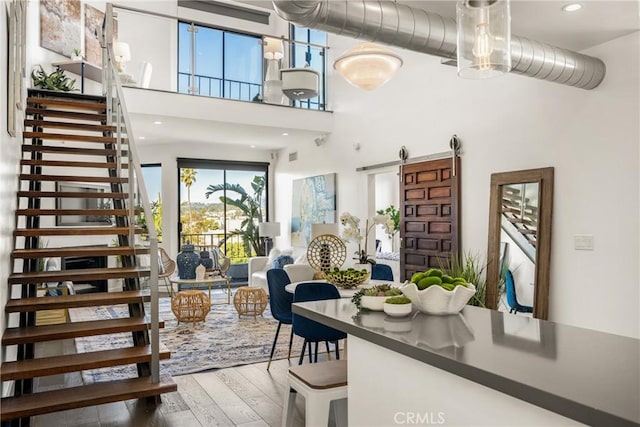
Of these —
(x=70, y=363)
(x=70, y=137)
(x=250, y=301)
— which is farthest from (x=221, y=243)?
(x=70, y=363)

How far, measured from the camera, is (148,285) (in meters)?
3.42

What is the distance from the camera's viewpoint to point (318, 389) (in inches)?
81.2

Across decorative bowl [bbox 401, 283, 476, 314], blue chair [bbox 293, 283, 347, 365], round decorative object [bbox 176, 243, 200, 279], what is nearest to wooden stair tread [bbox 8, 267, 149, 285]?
blue chair [bbox 293, 283, 347, 365]

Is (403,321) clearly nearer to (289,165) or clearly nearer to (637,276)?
(637,276)

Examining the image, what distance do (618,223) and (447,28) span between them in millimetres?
2127

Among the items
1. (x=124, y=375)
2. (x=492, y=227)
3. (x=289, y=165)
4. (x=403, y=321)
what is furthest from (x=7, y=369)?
(x=289, y=165)

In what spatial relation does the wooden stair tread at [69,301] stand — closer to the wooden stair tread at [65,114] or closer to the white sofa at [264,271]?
the wooden stair tread at [65,114]

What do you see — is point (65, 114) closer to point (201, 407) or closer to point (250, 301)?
point (250, 301)

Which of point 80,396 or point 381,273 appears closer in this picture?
point 80,396

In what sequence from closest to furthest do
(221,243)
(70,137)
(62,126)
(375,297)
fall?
(375,297) → (70,137) → (62,126) → (221,243)

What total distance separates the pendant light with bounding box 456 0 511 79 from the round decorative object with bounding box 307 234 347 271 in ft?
8.45

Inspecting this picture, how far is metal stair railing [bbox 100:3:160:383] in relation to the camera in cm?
334

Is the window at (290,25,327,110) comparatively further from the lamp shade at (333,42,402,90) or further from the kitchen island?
the kitchen island

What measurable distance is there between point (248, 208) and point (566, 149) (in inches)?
294
